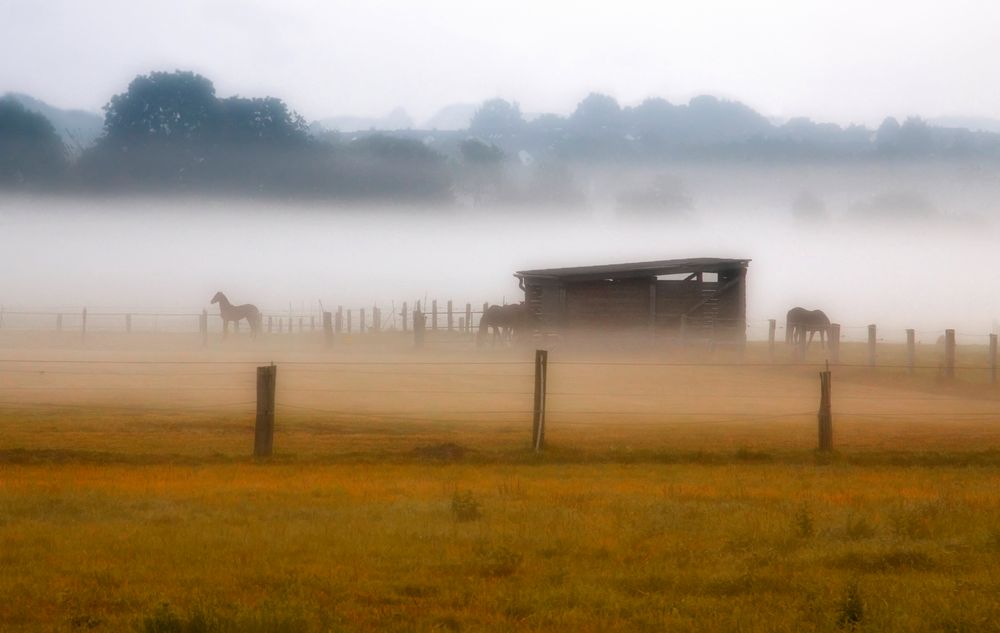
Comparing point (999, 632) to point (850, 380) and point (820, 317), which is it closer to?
point (850, 380)

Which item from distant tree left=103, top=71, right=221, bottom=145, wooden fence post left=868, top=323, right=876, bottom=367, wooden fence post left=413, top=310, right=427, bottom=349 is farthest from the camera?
distant tree left=103, top=71, right=221, bottom=145

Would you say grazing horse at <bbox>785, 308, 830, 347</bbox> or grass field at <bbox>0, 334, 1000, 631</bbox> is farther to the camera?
grazing horse at <bbox>785, 308, 830, 347</bbox>

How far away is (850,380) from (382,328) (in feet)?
131

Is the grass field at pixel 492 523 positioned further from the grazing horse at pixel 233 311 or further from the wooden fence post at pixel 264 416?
the grazing horse at pixel 233 311

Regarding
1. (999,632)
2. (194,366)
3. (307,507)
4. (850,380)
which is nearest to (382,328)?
(194,366)

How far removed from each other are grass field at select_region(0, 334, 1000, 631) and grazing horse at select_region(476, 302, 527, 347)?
25104mm

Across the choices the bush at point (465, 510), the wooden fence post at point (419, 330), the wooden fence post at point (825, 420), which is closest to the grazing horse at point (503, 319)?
the wooden fence post at point (419, 330)

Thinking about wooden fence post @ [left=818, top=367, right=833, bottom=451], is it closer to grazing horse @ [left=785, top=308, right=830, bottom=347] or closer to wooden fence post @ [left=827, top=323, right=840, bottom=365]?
wooden fence post @ [left=827, top=323, right=840, bottom=365]

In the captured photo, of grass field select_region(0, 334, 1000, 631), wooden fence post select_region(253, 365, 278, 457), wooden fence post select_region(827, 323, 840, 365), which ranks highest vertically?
wooden fence post select_region(827, 323, 840, 365)

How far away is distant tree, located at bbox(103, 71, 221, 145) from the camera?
80.1 meters

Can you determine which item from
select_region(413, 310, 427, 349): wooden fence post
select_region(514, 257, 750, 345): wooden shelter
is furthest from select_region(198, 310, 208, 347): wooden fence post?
select_region(514, 257, 750, 345): wooden shelter

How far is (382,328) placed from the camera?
7369cm

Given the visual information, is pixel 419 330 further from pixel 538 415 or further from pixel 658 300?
pixel 538 415

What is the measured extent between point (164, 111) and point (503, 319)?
40.4 m
